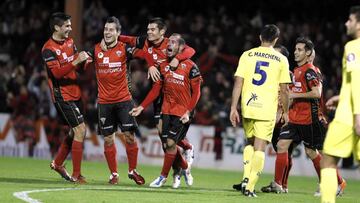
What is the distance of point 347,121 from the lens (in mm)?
8594

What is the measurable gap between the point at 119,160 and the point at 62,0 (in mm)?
9508

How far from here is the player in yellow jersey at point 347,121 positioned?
848cm

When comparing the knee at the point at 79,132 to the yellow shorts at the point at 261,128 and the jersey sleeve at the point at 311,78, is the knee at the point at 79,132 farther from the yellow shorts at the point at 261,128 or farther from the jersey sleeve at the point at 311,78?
the jersey sleeve at the point at 311,78

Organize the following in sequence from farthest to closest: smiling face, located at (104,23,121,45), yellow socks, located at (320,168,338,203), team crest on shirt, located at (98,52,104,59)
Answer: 1. team crest on shirt, located at (98,52,104,59)
2. smiling face, located at (104,23,121,45)
3. yellow socks, located at (320,168,338,203)

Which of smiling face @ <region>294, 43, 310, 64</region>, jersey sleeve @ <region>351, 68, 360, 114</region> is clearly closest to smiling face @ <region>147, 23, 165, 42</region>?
smiling face @ <region>294, 43, 310, 64</region>

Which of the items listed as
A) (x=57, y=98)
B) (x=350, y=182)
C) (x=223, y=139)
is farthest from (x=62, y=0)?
(x=57, y=98)

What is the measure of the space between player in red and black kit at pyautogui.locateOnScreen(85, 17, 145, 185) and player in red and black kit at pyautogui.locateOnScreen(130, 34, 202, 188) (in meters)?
0.36

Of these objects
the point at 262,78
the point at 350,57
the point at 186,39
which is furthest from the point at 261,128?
the point at 186,39

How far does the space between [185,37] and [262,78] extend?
13175 millimetres

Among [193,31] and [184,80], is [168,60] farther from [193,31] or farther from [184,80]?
[193,31]

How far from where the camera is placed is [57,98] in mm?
13078

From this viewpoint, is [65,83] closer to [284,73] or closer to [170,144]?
[170,144]

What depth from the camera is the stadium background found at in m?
21.8

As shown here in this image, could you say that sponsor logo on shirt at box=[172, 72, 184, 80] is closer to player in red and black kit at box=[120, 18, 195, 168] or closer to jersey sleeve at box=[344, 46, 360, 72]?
player in red and black kit at box=[120, 18, 195, 168]
